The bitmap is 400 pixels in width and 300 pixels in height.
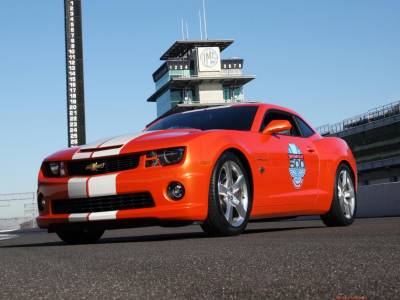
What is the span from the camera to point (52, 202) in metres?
6.63

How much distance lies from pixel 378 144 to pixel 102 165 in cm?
6873

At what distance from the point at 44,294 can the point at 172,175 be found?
332 centimetres

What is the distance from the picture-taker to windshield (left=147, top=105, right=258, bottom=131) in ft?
23.1

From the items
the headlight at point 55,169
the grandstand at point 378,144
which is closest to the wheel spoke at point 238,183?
the headlight at point 55,169

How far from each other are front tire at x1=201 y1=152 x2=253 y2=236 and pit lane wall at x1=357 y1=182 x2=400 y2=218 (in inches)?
478

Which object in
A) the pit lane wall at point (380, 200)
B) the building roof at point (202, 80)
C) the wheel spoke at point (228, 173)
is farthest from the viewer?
the building roof at point (202, 80)

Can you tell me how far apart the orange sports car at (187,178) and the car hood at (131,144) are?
1 centimetres

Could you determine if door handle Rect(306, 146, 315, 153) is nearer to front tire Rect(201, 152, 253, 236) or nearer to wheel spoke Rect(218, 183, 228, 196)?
front tire Rect(201, 152, 253, 236)

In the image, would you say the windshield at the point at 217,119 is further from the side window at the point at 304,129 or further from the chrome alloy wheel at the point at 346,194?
the chrome alloy wheel at the point at 346,194

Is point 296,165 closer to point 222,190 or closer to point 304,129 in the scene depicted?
point 304,129

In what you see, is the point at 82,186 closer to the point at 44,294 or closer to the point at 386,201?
the point at 44,294

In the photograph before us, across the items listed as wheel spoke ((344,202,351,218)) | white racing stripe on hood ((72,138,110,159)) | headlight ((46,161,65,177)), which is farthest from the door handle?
headlight ((46,161,65,177))

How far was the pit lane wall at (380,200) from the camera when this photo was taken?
59.4 ft

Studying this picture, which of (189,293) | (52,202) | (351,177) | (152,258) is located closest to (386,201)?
(351,177)
